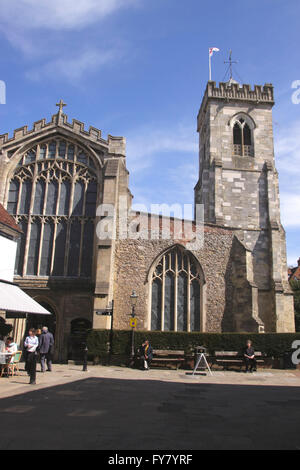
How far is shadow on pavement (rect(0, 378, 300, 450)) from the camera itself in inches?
200

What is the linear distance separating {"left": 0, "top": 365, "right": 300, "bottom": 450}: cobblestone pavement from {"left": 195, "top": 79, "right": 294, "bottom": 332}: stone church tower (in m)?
11.0

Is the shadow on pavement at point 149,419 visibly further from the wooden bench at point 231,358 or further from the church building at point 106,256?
the church building at point 106,256

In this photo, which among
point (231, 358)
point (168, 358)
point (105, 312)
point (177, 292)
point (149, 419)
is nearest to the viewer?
point (149, 419)

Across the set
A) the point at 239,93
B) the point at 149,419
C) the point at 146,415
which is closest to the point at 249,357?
the point at 146,415

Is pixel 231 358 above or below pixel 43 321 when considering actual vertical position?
below

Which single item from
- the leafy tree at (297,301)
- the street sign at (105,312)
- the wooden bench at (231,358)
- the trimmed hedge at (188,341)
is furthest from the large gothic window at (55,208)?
the leafy tree at (297,301)

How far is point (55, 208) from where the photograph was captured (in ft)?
70.5

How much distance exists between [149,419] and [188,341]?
11.5 metres

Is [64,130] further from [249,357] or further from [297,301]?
[297,301]

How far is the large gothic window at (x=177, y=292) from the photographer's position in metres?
20.7

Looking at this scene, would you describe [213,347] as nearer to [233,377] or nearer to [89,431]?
[233,377]

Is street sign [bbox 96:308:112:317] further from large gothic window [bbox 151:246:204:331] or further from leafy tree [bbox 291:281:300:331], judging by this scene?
leafy tree [bbox 291:281:300:331]
